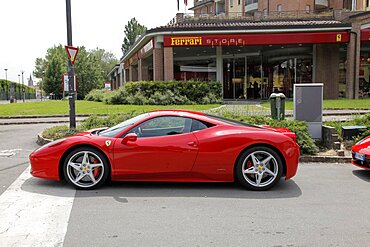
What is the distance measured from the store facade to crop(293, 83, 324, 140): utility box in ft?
54.3

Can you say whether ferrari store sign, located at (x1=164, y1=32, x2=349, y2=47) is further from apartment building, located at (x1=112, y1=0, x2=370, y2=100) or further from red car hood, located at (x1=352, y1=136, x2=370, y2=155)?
red car hood, located at (x1=352, y1=136, x2=370, y2=155)

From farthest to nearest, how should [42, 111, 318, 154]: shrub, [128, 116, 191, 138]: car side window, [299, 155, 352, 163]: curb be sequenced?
[42, 111, 318, 154]: shrub
[299, 155, 352, 163]: curb
[128, 116, 191, 138]: car side window

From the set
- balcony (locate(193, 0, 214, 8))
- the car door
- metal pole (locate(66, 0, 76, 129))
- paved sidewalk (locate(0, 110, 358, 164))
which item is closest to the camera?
the car door

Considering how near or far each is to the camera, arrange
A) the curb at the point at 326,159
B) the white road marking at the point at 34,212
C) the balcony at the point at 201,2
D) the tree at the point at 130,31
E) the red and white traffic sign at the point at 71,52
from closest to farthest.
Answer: the white road marking at the point at 34,212, the curb at the point at 326,159, the red and white traffic sign at the point at 71,52, the balcony at the point at 201,2, the tree at the point at 130,31

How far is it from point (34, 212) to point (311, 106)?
7.05 metres

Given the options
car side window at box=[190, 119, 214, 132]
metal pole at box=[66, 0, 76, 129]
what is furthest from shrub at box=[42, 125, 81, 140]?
car side window at box=[190, 119, 214, 132]

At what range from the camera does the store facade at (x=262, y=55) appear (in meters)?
25.0

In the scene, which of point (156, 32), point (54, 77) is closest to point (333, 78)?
point (156, 32)

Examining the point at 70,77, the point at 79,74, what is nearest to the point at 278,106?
the point at 70,77

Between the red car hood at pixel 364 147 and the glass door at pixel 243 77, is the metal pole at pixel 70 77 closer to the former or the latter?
the red car hood at pixel 364 147

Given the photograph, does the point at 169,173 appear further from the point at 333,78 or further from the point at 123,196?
the point at 333,78

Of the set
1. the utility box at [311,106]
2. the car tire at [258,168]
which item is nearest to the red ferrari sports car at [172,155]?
the car tire at [258,168]

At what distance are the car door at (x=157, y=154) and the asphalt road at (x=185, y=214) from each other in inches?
14.7

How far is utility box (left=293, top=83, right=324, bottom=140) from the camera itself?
9.22 metres
